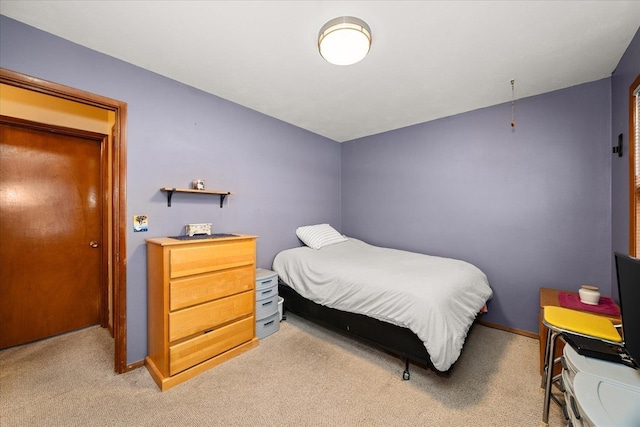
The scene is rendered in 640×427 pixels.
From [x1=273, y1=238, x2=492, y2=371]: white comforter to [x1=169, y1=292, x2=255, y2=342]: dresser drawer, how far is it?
655 mm

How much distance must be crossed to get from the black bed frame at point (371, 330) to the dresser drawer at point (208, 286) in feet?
2.31

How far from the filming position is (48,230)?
250 cm

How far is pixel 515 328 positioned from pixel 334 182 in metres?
2.99

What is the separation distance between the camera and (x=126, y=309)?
2033 millimetres

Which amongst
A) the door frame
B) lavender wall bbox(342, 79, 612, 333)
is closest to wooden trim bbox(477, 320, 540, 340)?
lavender wall bbox(342, 79, 612, 333)

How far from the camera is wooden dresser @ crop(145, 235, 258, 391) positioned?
6.06ft

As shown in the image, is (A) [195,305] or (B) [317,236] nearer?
(A) [195,305]

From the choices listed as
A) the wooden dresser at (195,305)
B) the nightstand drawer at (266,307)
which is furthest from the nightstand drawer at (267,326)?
the wooden dresser at (195,305)

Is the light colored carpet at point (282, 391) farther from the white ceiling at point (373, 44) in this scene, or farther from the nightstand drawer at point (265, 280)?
the white ceiling at point (373, 44)

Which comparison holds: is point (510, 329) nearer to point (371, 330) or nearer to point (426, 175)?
point (371, 330)

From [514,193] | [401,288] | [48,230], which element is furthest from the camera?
[514,193]

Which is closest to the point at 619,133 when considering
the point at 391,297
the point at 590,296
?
the point at 590,296

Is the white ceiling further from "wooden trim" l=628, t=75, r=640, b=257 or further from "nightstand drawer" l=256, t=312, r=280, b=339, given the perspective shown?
"nightstand drawer" l=256, t=312, r=280, b=339

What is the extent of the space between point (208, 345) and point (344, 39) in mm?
2485
